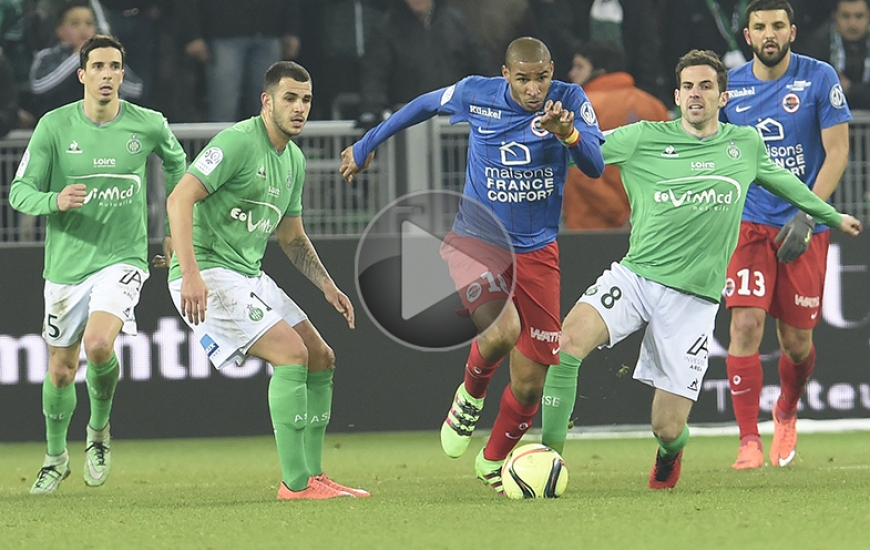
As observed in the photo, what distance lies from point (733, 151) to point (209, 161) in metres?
2.79

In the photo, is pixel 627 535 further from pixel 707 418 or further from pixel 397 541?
pixel 707 418

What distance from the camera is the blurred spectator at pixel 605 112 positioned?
37.7 ft

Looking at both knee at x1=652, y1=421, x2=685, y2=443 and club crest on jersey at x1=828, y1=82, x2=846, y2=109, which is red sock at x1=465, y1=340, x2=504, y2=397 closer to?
knee at x1=652, y1=421, x2=685, y2=443

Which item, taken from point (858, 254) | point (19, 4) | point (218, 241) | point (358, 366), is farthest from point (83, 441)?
point (858, 254)

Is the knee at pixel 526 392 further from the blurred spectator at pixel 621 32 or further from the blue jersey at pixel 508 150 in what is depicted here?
the blurred spectator at pixel 621 32

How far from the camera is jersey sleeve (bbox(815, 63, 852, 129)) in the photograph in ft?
30.9

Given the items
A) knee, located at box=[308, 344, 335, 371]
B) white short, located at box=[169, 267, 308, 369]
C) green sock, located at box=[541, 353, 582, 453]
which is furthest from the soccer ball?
white short, located at box=[169, 267, 308, 369]

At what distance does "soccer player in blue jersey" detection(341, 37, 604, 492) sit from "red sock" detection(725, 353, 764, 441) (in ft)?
5.70

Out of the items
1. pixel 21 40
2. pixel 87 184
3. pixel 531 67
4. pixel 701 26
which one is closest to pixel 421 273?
pixel 87 184

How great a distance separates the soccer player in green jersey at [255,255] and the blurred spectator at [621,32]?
208 inches

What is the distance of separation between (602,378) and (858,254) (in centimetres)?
222

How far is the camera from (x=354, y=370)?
38.6 ft

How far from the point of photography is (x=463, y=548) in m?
5.53

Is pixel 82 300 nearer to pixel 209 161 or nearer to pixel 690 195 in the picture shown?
pixel 209 161
